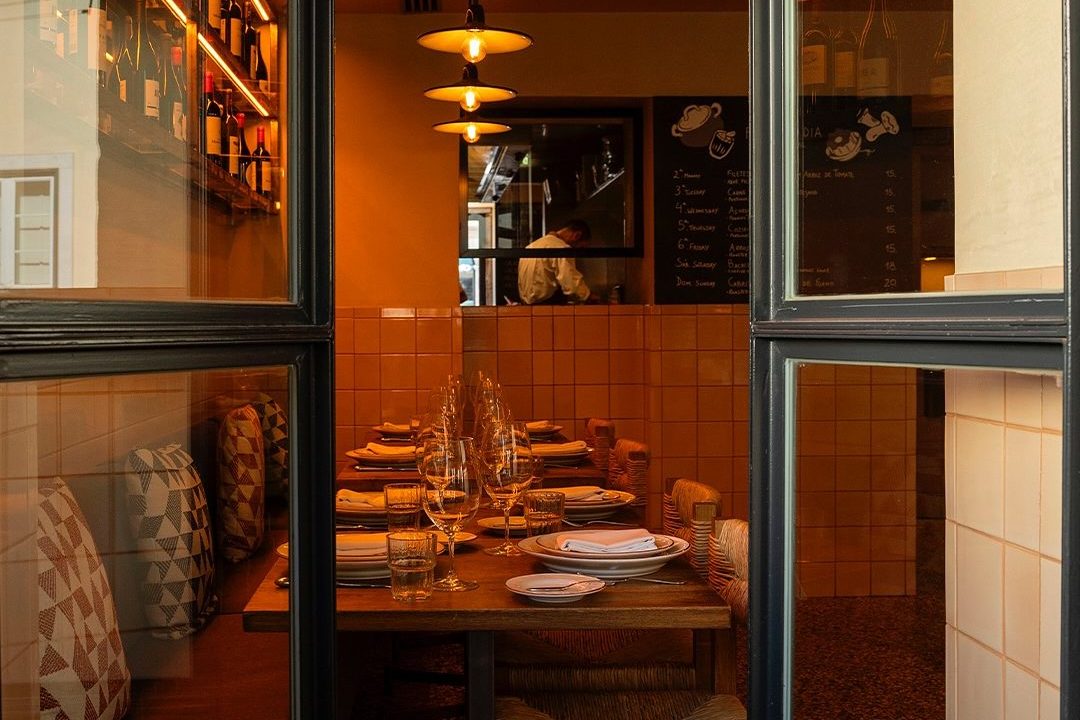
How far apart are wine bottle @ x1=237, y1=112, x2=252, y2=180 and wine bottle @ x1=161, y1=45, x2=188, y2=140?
59 mm

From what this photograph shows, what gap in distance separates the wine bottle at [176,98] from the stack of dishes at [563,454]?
8.57 feet

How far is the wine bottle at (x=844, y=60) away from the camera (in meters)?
1.38

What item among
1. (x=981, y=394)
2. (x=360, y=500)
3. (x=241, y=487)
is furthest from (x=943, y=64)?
(x=360, y=500)

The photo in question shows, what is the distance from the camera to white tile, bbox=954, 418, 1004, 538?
1151mm

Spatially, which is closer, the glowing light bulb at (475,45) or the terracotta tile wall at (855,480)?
the terracotta tile wall at (855,480)

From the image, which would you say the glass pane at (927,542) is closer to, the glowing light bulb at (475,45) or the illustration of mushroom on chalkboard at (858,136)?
the illustration of mushroom on chalkboard at (858,136)

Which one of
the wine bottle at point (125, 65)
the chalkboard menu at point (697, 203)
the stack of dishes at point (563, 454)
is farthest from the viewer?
the chalkboard menu at point (697, 203)

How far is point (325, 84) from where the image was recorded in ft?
4.80

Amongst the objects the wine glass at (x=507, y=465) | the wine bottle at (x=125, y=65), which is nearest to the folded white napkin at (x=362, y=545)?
the wine glass at (x=507, y=465)

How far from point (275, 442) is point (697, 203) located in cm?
492

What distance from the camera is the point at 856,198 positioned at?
1.34 metres

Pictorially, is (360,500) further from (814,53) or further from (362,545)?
(814,53)

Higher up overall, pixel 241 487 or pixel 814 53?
pixel 814 53

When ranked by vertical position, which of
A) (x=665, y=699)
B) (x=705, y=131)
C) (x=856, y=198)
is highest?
(x=705, y=131)
